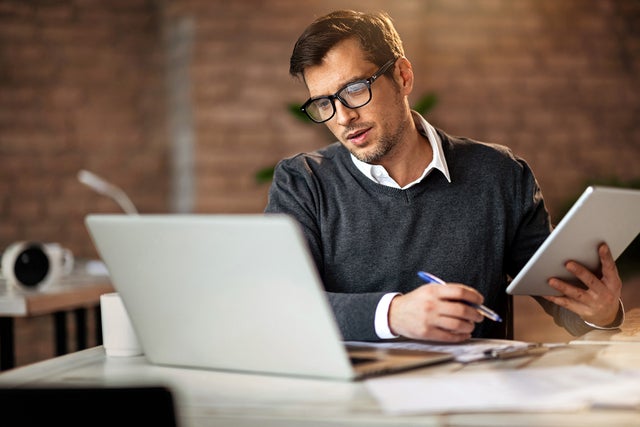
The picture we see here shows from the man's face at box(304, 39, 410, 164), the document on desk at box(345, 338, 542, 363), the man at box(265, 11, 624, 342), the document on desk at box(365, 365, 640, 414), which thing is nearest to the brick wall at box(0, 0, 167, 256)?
the man at box(265, 11, 624, 342)

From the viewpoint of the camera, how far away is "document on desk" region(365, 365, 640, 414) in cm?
94

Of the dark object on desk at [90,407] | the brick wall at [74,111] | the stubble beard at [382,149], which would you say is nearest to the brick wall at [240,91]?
the brick wall at [74,111]

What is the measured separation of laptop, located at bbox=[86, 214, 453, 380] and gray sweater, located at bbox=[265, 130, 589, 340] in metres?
0.59

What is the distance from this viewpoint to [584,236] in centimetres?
145

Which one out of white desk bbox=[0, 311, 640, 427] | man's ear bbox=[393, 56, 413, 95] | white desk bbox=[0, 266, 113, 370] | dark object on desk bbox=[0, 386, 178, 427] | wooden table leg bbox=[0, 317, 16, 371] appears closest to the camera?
dark object on desk bbox=[0, 386, 178, 427]

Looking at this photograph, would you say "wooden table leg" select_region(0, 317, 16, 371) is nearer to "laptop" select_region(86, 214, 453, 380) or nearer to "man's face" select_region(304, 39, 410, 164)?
"man's face" select_region(304, 39, 410, 164)

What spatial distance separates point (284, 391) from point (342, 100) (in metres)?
0.84

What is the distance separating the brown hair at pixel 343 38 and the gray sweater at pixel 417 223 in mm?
221

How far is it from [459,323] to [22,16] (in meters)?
3.67

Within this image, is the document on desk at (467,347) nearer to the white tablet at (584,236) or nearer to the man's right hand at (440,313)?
the man's right hand at (440,313)

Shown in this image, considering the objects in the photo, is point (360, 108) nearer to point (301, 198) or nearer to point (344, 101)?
point (344, 101)

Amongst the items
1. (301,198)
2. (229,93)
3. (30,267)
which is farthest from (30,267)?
(229,93)

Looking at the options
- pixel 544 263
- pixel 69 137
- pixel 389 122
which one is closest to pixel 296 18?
pixel 69 137

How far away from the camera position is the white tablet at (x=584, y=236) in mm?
1370
